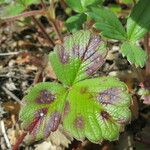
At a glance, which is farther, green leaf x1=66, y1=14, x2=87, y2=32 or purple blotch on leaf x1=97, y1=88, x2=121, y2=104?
green leaf x1=66, y1=14, x2=87, y2=32

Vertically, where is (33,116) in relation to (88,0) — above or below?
below

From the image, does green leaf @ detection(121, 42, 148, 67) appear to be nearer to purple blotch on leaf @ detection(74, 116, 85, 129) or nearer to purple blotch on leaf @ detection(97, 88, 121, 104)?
purple blotch on leaf @ detection(97, 88, 121, 104)

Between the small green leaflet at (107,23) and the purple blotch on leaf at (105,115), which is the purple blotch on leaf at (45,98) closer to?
the purple blotch on leaf at (105,115)

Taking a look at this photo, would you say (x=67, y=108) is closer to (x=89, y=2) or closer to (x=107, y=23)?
(x=107, y=23)

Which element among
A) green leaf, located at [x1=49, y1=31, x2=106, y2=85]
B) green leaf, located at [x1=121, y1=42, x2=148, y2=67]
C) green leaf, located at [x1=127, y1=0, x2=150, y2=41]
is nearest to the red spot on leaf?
green leaf, located at [x1=49, y1=31, x2=106, y2=85]

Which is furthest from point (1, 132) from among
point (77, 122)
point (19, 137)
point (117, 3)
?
point (117, 3)

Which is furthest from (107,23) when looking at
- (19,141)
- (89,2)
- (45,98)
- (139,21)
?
(19,141)

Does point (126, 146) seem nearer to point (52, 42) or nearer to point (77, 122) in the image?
point (77, 122)
